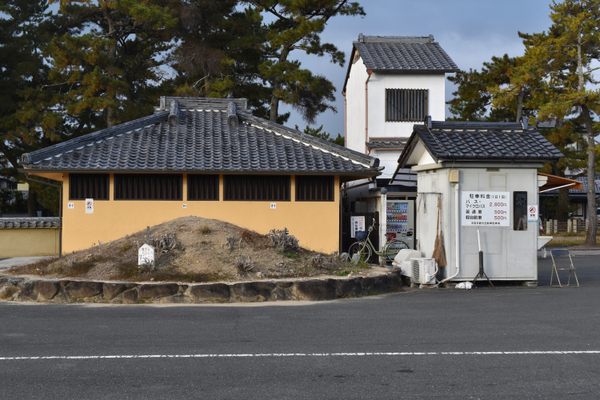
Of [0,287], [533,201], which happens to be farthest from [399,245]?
[0,287]

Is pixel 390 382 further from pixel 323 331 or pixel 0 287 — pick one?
pixel 0 287

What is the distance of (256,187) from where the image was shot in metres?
20.6

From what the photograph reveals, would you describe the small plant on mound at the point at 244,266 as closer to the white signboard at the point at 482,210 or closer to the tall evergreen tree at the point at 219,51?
the white signboard at the point at 482,210

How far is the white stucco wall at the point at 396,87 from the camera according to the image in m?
33.5

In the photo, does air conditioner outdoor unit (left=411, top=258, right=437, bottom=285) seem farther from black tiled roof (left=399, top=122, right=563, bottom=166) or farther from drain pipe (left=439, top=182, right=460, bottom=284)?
black tiled roof (left=399, top=122, right=563, bottom=166)

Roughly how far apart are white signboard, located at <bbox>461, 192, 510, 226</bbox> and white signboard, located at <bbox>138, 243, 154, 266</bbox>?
271 inches

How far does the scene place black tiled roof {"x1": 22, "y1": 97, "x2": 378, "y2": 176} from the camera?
1964 centimetres

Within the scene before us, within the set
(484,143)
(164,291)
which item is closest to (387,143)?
(484,143)

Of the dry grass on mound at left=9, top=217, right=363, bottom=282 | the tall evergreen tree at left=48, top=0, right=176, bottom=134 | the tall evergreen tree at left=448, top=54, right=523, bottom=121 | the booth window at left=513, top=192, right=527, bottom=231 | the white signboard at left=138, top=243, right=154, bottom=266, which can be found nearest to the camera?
the dry grass on mound at left=9, top=217, right=363, bottom=282

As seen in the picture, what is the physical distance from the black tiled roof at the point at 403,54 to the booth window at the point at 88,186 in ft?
53.4

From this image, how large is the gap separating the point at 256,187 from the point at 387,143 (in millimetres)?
13625

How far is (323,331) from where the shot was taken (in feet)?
34.6

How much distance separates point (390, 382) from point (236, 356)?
2.09 m

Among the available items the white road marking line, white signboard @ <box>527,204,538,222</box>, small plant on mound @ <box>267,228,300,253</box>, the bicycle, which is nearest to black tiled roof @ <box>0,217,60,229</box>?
the bicycle
